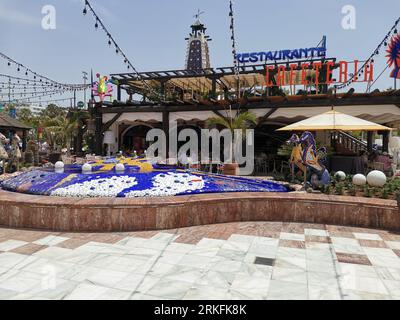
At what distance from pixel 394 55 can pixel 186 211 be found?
12146 millimetres

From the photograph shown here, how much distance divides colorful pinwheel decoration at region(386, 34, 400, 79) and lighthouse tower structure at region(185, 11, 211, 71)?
24020 mm

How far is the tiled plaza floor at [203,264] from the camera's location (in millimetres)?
3156

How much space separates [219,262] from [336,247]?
6.26 ft

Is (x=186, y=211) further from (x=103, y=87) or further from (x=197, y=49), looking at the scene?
(x=197, y=49)

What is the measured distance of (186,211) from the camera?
222 inches

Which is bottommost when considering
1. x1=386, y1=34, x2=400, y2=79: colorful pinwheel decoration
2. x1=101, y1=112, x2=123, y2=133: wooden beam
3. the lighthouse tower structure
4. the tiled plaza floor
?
the tiled plaza floor

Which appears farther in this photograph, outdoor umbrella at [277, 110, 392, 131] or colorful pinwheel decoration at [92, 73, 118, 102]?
colorful pinwheel decoration at [92, 73, 118, 102]

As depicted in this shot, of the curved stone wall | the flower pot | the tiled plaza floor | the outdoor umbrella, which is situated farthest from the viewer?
the flower pot

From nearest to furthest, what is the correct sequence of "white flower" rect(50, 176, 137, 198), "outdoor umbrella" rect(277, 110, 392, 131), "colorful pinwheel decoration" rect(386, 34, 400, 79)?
"white flower" rect(50, 176, 137, 198)
"outdoor umbrella" rect(277, 110, 392, 131)
"colorful pinwheel decoration" rect(386, 34, 400, 79)

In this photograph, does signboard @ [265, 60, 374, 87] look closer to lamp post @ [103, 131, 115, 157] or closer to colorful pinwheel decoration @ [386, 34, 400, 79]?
colorful pinwheel decoration @ [386, 34, 400, 79]

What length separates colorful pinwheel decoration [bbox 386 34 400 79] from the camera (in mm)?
12486

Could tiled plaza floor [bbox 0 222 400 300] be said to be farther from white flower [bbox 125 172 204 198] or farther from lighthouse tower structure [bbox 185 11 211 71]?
lighthouse tower structure [bbox 185 11 211 71]

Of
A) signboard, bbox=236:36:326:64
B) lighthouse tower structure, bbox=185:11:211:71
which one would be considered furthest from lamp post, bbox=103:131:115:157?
lighthouse tower structure, bbox=185:11:211:71

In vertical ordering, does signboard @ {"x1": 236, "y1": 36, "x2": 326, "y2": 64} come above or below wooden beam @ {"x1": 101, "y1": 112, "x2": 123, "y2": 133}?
above
